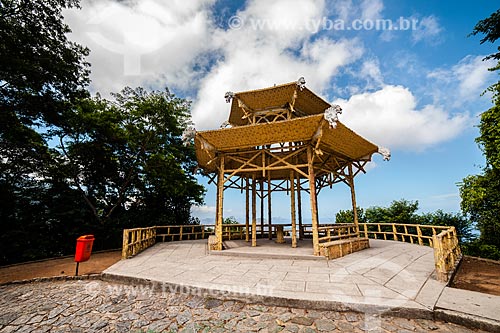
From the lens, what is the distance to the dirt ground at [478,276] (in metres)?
4.25

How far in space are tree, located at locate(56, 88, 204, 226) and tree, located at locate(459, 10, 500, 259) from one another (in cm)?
1404

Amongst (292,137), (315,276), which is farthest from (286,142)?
(315,276)

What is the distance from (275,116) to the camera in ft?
31.2

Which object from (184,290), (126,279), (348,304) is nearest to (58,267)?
(126,279)

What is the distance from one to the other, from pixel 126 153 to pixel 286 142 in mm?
9976

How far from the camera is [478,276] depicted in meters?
5.03

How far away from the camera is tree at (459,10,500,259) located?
9075 mm

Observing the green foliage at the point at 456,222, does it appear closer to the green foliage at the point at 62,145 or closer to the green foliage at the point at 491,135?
the green foliage at the point at 491,135

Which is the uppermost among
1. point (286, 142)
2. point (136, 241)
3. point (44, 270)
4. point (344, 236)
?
point (286, 142)

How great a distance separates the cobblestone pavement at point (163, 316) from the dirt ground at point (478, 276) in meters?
2.41

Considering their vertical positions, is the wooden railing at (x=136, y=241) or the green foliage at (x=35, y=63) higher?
the green foliage at (x=35, y=63)

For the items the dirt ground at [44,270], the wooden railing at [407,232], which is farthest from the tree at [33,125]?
the wooden railing at [407,232]

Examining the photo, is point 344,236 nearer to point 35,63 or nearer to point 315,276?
point 315,276

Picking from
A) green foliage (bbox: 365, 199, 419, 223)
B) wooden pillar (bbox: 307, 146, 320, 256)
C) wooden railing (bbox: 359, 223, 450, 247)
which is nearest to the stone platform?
wooden pillar (bbox: 307, 146, 320, 256)
